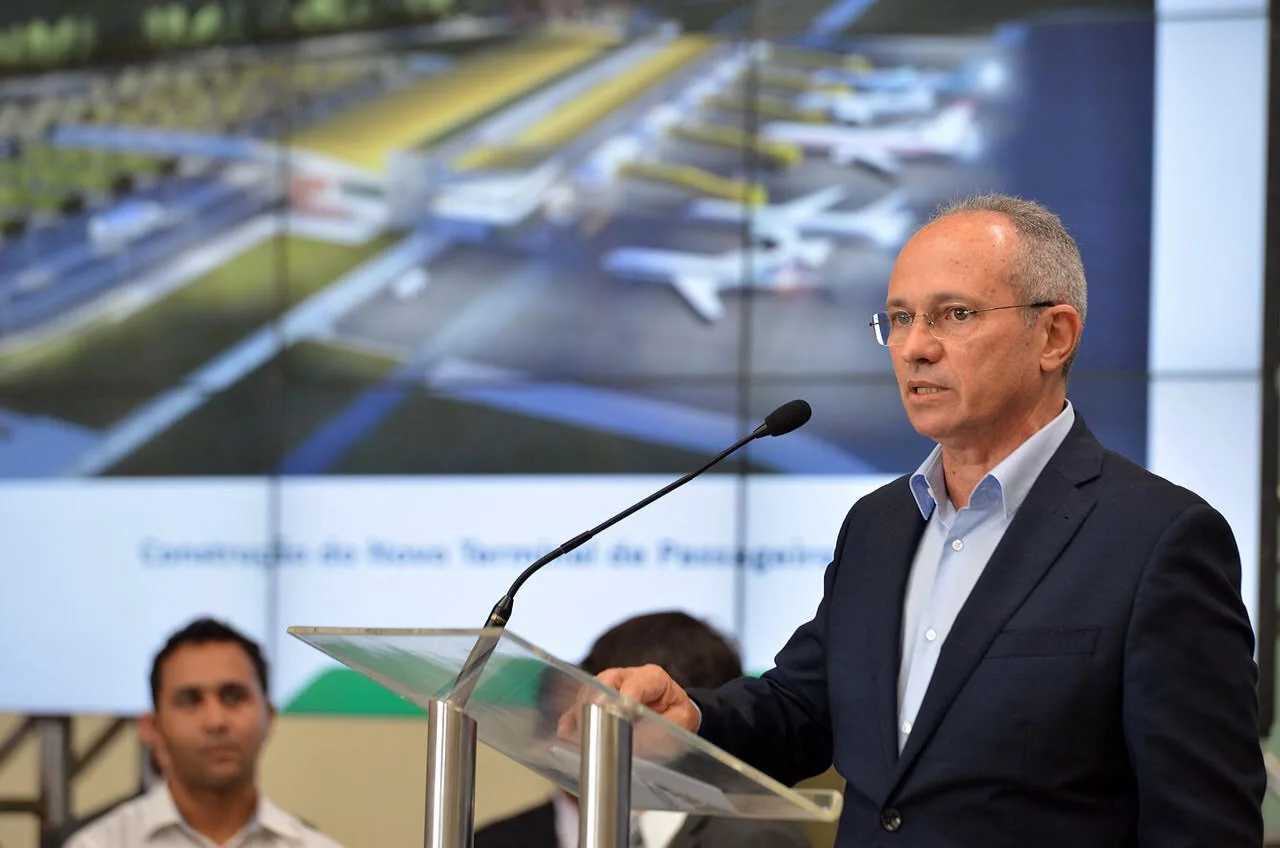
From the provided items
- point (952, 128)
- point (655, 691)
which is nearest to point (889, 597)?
point (655, 691)

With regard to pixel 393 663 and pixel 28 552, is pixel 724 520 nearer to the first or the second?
pixel 28 552

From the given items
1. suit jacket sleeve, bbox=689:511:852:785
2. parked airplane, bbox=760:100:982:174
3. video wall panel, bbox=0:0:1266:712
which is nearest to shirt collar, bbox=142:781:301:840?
video wall panel, bbox=0:0:1266:712

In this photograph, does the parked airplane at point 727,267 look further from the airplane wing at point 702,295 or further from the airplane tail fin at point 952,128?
the airplane tail fin at point 952,128

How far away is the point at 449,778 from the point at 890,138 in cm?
400

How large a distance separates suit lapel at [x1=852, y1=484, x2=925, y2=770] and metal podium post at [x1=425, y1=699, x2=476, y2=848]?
476 millimetres

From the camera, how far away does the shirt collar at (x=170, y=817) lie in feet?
12.0

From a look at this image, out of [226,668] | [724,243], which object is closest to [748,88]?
[724,243]

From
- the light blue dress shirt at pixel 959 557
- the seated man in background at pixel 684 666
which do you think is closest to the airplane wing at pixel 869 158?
the seated man in background at pixel 684 666

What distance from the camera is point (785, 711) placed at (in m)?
2.00

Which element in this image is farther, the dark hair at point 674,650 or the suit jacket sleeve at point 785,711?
the dark hair at point 674,650

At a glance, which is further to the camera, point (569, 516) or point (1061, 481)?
point (569, 516)

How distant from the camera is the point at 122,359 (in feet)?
18.8

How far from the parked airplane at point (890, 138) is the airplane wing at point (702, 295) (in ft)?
1.74

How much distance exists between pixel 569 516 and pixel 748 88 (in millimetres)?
1561
